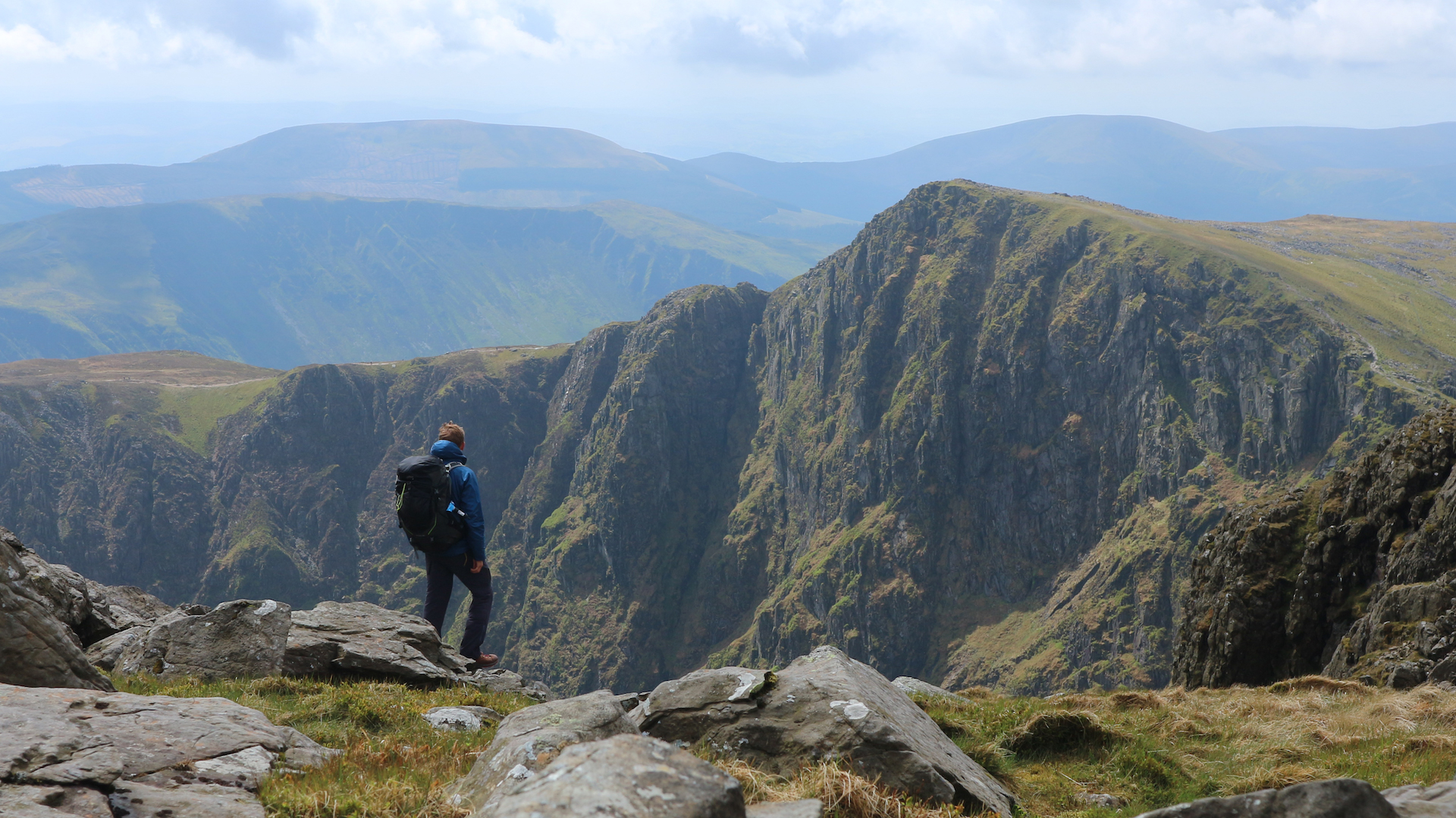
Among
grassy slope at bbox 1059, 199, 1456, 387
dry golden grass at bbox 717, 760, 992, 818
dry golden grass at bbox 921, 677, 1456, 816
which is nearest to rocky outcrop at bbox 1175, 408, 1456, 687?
dry golden grass at bbox 921, 677, 1456, 816

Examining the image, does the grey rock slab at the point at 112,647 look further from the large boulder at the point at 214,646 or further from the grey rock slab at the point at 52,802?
the grey rock slab at the point at 52,802

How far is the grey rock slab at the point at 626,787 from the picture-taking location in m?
5.30

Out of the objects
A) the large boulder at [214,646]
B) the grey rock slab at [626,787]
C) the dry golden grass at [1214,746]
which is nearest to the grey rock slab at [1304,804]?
the grey rock slab at [626,787]

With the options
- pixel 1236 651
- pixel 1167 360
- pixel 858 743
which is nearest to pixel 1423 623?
pixel 1236 651

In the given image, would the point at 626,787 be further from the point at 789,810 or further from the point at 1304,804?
the point at 1304,804

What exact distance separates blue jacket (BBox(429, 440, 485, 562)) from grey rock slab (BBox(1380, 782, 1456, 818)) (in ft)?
51.6

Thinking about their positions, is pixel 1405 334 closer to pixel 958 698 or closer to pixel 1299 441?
pixel 1299 441

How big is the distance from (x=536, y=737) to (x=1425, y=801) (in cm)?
752

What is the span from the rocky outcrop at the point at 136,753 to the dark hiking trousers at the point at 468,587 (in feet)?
28.1

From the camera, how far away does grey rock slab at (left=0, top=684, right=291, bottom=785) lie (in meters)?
6.99

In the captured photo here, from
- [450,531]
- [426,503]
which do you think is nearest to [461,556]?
[450,531]

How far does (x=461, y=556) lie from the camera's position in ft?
60.0

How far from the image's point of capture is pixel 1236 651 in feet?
96.4

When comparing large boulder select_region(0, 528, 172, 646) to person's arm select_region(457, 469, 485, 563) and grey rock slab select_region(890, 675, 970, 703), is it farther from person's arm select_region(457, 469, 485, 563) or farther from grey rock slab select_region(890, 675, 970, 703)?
grey rock slab select_region(890, 675, 970, 703)
